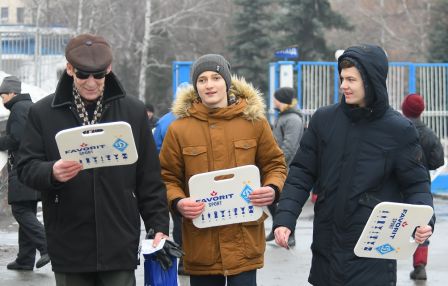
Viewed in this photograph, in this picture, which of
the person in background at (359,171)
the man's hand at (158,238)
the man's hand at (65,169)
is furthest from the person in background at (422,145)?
the man's hand at (65,169)

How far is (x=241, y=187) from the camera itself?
571 cm

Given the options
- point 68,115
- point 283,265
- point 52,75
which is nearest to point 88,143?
point 68,115

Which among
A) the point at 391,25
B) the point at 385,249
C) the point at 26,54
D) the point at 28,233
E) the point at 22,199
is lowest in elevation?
the point at 28,233

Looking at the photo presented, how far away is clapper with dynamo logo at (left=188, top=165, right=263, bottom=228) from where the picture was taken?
5668 mm

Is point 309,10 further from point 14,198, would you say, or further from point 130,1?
point 14,198

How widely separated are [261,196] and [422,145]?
3906 mm

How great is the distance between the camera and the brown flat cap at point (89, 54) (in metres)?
5.17

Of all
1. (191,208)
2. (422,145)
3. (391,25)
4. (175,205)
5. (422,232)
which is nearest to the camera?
(422,232)

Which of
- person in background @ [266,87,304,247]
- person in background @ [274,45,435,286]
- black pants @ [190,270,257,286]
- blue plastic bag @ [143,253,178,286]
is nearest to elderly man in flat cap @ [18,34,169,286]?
blue plastic bag @ [143,253,178,286]

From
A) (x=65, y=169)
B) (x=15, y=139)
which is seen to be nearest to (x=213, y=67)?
(x=65, y=169)

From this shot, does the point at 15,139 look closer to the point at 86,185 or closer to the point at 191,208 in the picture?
the point at 191,208

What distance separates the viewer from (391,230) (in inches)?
199

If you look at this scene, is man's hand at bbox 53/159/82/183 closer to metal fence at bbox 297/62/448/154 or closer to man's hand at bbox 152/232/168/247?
man's hand at bbox 152/232/168/247

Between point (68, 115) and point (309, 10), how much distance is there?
103 feet
